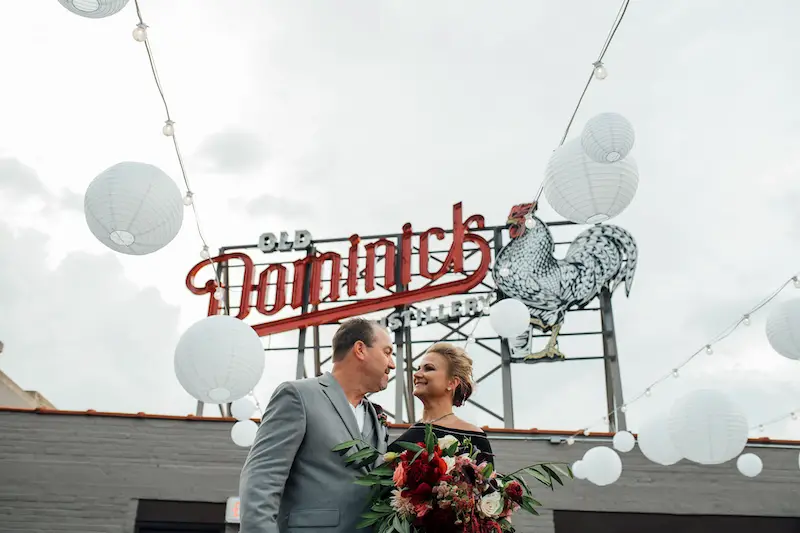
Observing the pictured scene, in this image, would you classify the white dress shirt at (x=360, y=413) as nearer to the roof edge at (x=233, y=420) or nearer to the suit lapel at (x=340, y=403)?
the suit lapel at (x=340, y=403)

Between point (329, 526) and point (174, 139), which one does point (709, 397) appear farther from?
point (174, 139)

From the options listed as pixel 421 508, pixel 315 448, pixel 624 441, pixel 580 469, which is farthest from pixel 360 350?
pixel 624 441

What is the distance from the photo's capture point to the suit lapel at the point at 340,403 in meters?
2.51

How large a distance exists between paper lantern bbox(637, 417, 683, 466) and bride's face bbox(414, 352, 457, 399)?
4492 mm

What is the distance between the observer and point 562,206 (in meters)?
4.73

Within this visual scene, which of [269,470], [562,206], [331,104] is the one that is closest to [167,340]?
[331,104]

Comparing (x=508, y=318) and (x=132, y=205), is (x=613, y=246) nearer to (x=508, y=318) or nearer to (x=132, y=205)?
(x=508, y=318)

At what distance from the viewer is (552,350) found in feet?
41.2

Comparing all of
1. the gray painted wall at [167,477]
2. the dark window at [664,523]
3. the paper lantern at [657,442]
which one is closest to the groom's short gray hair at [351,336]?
the paper lantern at [657,442]

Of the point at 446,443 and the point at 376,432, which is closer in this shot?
the point at 446,443

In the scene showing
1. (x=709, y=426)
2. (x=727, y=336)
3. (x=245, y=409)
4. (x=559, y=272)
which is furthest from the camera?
(x=559, y=272)

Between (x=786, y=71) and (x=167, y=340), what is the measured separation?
1283cm

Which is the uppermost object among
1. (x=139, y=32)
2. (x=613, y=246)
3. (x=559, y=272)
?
(x=613, y=246)

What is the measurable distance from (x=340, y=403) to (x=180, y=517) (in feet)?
30.0
